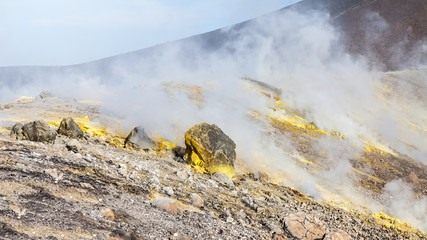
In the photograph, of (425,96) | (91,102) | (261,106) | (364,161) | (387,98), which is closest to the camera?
(364,161)

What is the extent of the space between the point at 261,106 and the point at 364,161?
17.7 ft

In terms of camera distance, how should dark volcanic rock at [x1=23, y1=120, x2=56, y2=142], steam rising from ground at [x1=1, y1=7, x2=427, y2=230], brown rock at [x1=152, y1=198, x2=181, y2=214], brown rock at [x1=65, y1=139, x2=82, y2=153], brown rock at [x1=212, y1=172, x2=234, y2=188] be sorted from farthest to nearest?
steam rising from ground at [x1=1, y1=7, x2=427, y2=230] < brown rock at [x1=212, y1=172, x2=234, y2=188] < dark volcanic rock at [x1=23, y1=120, x2=56, y2=142] < brown rock at [x1=65, y1=139, x2=82, y2=153] < brown rock at [x1=152, y1=198, x2=181, y2=214]

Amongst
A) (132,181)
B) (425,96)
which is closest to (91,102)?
(132,181)

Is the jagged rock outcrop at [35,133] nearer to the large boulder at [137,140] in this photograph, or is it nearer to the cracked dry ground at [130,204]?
the cracked dry ground at [130,204]

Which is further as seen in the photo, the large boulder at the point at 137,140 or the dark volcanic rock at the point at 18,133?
the large boulder at the point at 137,140

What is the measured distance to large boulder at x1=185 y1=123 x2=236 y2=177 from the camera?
868 cm

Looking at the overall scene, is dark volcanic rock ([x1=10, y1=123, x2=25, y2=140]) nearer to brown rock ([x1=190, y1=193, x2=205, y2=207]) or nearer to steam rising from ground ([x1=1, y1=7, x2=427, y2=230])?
steam rising from ground ([x1=1, y1=7, x2=427, y2=230])

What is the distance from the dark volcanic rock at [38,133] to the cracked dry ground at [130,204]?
0.29 m

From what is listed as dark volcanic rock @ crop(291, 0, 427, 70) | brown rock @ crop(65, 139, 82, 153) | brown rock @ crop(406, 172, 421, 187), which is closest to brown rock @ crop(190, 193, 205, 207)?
brown rock @ crop(65, 139, 82, 153)

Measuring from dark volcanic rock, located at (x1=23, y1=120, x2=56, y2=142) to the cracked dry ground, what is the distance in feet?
0.95

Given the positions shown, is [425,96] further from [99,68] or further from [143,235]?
[99,68]

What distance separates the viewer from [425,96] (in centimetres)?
2405

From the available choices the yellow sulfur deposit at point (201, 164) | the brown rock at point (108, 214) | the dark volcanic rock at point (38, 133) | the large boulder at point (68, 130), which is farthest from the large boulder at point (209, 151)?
the brown rock at point (108, 214)

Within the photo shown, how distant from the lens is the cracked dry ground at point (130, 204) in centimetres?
342
